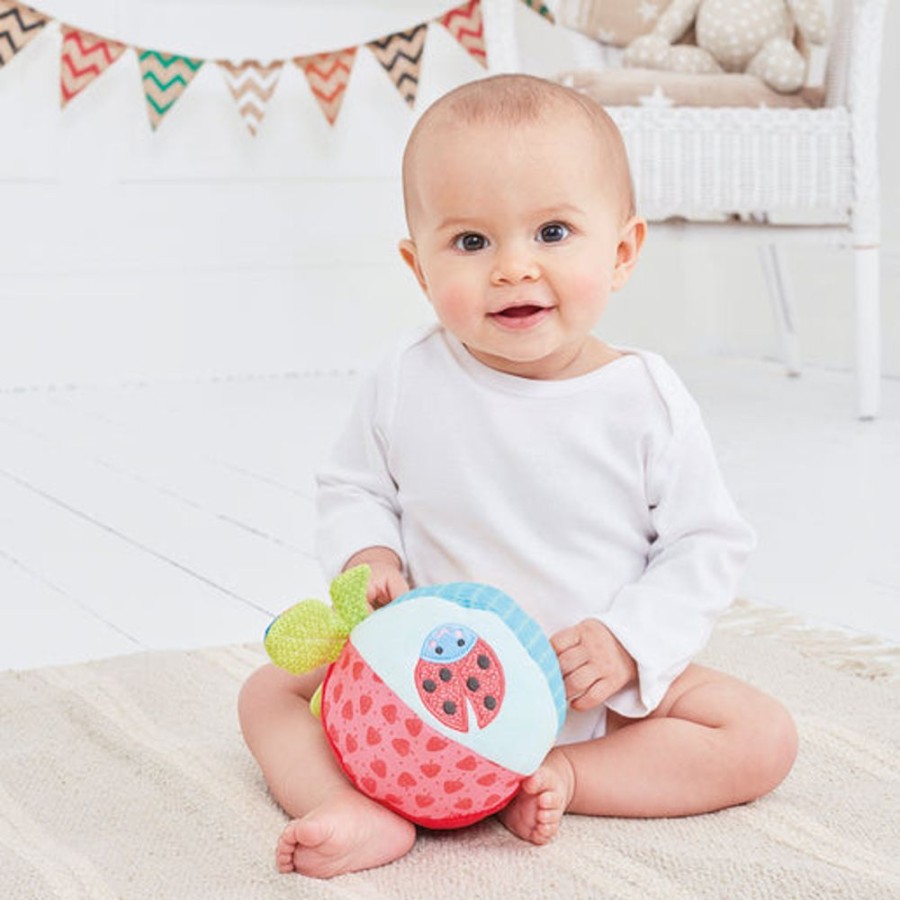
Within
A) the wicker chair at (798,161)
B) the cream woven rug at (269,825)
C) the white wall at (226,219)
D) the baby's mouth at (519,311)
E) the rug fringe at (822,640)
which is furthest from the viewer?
the white wall at (226,219)

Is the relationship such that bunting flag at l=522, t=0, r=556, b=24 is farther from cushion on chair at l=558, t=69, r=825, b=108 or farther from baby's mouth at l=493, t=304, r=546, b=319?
baby's mouth at l=493, t=304, r=546, b=319

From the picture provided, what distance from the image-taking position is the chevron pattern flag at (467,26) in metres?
2.92

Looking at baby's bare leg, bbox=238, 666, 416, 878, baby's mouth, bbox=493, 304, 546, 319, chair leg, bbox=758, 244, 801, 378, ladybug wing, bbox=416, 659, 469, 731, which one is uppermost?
baby's mouth, bbox=493, 304, 546, 319

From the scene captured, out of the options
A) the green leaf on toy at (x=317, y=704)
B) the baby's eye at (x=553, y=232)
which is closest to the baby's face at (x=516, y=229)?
the baby's eye at (x=553, y=232)

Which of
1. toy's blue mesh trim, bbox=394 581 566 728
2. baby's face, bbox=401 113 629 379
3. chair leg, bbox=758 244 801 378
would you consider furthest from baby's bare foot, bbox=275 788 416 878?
chair leg, bbox=758 244 801 378

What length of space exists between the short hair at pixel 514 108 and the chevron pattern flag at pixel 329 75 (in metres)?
2.09

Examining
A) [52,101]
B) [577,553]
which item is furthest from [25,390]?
[577,553]

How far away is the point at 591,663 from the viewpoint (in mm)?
862

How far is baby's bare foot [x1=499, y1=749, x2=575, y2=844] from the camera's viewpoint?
83 cm

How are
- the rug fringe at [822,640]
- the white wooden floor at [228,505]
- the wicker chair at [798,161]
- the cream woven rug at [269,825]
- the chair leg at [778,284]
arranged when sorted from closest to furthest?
1. the cream woven rug at [269,825]
2. the rug fringe at [822,640]
3. the white wooden floor at [228,505]
4. the wicker chair at [798,161]
5. the chair leg at [778,284]

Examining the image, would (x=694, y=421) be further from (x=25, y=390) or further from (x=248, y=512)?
(x=25, y=390)

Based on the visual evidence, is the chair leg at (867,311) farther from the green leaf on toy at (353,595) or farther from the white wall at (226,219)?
the green leaf on toy at (353,595)

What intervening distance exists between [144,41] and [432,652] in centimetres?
235

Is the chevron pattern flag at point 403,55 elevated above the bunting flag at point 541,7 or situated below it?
below
